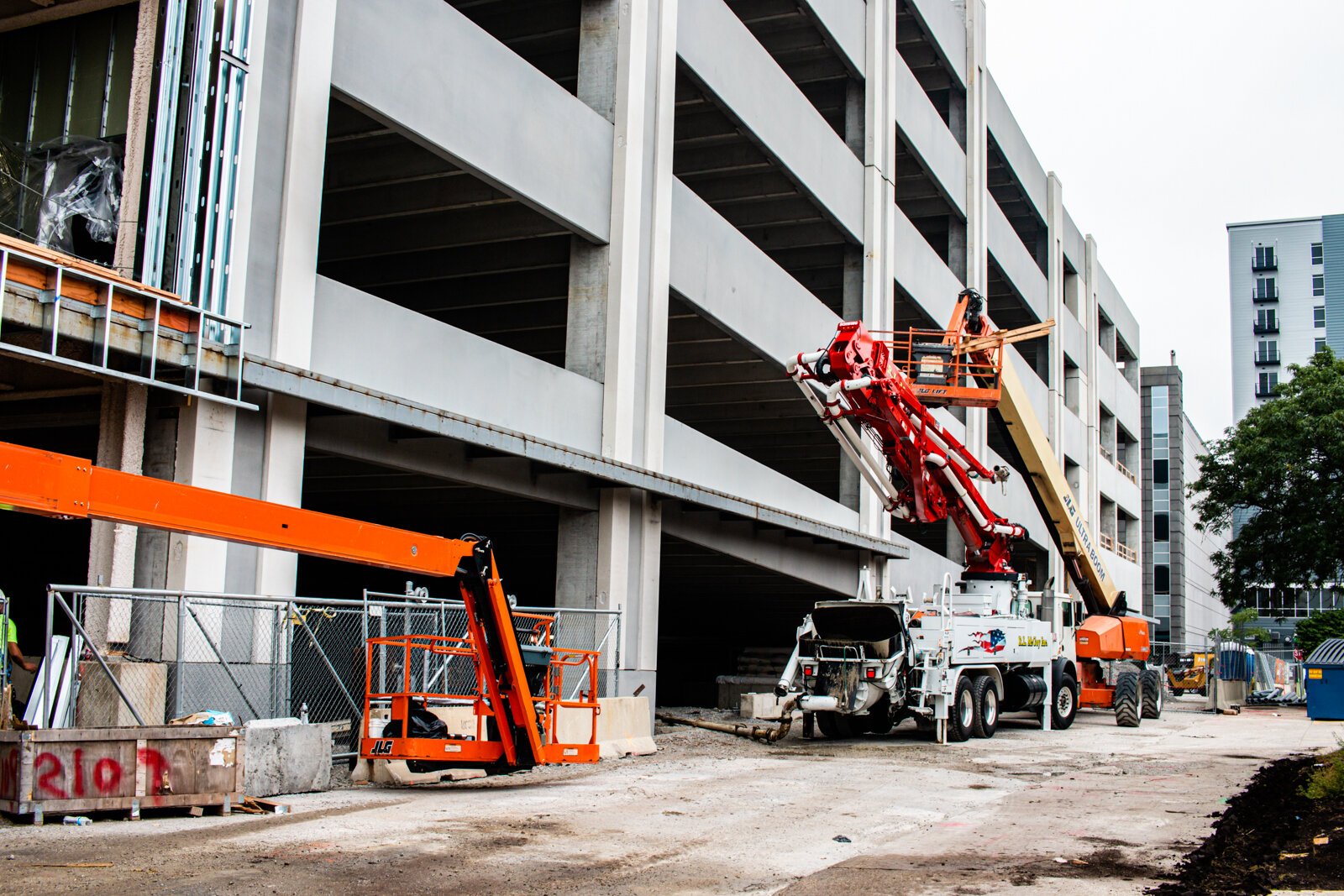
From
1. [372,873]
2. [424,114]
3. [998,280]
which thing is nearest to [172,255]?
[424,114]

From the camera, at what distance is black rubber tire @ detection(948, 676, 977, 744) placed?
19.3m

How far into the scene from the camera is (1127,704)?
2428 centimetres

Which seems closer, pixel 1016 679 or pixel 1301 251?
pixel 1016 679

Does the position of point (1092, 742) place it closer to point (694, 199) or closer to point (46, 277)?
point (694, 199)

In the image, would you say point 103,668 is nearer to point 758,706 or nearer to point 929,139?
point 758,706

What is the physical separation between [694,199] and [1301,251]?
112 metres

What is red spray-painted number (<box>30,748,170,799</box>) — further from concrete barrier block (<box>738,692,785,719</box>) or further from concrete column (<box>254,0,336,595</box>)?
concrete barrier block (<box>738,692,785,719</box>)

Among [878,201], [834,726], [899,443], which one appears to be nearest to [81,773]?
[834,726]

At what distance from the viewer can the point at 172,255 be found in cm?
1283

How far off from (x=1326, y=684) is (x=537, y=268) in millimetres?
17250

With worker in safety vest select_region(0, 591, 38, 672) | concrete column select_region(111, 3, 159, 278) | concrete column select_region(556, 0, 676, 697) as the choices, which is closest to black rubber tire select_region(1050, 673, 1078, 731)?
concrete column select_region(556, 0, 676, 697)

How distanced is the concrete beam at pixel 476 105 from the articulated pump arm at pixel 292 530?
6658 mm

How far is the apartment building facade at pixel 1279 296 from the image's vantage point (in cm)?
11538

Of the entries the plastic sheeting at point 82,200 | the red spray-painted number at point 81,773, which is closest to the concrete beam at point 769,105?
the plastic sheeting at point 82,200
